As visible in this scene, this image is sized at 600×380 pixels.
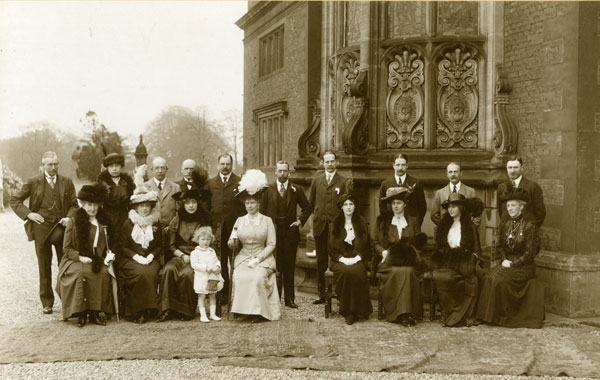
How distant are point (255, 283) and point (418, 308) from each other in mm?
1974

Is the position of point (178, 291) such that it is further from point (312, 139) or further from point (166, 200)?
point (312, 139)

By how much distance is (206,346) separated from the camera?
6.21 m

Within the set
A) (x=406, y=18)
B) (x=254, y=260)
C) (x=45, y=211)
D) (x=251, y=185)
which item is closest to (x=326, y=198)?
(x=251, y=185)

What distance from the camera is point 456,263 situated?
7.56 m

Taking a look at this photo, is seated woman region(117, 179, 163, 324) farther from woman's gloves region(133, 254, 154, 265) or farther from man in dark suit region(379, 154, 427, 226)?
man in dark suit region(379, 154, 427, 226)

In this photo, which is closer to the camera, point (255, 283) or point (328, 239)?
point (255, 283)

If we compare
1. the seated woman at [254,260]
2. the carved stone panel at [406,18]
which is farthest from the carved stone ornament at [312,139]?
the seated woman at [254,260]

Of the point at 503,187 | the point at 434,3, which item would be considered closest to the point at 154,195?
the point at 503,187

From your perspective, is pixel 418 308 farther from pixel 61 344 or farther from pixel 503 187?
pixel 61 344

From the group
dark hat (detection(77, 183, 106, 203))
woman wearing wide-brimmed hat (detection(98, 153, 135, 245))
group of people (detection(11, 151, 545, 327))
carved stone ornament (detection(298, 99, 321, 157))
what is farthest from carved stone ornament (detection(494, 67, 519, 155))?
dark hat (detection(77, 183, 106, 203))

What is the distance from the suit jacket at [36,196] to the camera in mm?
8117

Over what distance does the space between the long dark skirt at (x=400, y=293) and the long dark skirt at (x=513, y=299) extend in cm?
79

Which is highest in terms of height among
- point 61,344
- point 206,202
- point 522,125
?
point 522,125

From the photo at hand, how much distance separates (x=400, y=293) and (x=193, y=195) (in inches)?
112
